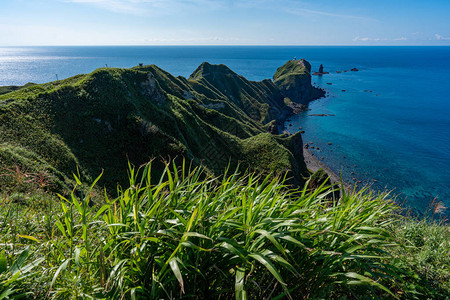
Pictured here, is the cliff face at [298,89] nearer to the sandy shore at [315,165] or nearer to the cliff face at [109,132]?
the sandy shore at [315,165]

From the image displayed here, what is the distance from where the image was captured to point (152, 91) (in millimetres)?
48125

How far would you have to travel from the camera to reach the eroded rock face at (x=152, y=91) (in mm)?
47344

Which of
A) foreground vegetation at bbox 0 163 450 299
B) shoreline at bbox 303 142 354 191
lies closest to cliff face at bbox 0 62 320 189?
shoreline at bbox 303 142 354 191

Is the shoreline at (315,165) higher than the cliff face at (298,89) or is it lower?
lower

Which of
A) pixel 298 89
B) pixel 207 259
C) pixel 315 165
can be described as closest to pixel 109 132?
pixel 207 259

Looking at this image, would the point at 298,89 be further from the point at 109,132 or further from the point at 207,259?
the point at 207,259

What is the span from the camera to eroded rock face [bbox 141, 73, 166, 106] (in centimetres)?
4734

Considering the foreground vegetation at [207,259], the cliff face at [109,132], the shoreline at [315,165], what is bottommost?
the shoreline at [315,165]

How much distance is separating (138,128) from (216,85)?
87.9m

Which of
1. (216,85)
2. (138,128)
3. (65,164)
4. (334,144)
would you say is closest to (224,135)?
(138,128)

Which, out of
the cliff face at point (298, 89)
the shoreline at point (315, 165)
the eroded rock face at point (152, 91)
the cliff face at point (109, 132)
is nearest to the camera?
the cliff face at point (109, 132)

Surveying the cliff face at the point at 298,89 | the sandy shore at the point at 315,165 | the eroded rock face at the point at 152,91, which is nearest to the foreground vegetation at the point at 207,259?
the eroded rock face at the point at 152,91

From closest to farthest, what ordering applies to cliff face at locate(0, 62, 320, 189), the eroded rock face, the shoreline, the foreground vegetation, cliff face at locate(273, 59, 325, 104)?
the foreground vegetation, cliff face at locate(0, 62, 320, 189), the eroded rock face, the shoreline, cliff face at locate(273, 59, 325, 104)

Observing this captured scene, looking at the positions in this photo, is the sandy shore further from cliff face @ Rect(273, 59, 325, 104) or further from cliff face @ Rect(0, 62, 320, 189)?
cliff face @ Rect(273, 59, 325, 104)
